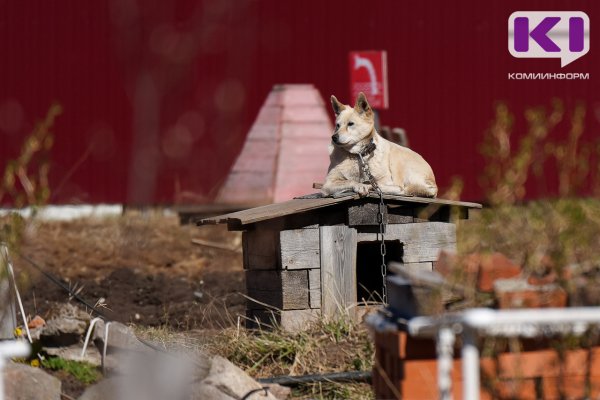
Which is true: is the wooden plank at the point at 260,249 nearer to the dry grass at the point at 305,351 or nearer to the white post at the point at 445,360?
the dry grass at the point at 305,351

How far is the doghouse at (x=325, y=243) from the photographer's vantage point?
8.36 metres

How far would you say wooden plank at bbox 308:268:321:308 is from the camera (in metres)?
8.35

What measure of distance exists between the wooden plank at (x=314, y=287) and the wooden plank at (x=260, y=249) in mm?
300

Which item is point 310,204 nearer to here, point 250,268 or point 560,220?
point 250,268

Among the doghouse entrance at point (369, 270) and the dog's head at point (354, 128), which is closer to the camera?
the dog's head at point (354, 128)

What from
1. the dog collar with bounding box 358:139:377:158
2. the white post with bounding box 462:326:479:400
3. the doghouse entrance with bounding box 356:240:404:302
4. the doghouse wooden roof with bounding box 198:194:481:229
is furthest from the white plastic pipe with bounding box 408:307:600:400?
the doghouse entrance with bounding box 356:240:404:302

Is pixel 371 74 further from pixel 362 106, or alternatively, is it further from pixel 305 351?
pixel 305 351

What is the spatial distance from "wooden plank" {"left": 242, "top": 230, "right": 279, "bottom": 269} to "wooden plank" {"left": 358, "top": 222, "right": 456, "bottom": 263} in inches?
25.8

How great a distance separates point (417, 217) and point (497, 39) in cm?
894

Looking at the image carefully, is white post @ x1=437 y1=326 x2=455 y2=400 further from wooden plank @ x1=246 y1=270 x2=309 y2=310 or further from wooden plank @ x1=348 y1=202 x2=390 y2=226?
wooden plank @ x1=348 y1=202 x2=390 y2=226

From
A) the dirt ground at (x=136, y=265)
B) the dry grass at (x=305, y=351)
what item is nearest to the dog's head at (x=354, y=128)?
the dry grass at (x=305, y=351)

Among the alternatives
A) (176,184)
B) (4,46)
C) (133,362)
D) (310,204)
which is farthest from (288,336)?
(4,46)

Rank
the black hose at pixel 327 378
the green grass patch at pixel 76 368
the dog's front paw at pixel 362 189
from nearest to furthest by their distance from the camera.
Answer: the green grass patch at pixel 76 368, the black hose at pixel 327 378, the dog's front paw at pixel 362 189

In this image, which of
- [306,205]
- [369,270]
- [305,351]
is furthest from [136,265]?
[305,351]
